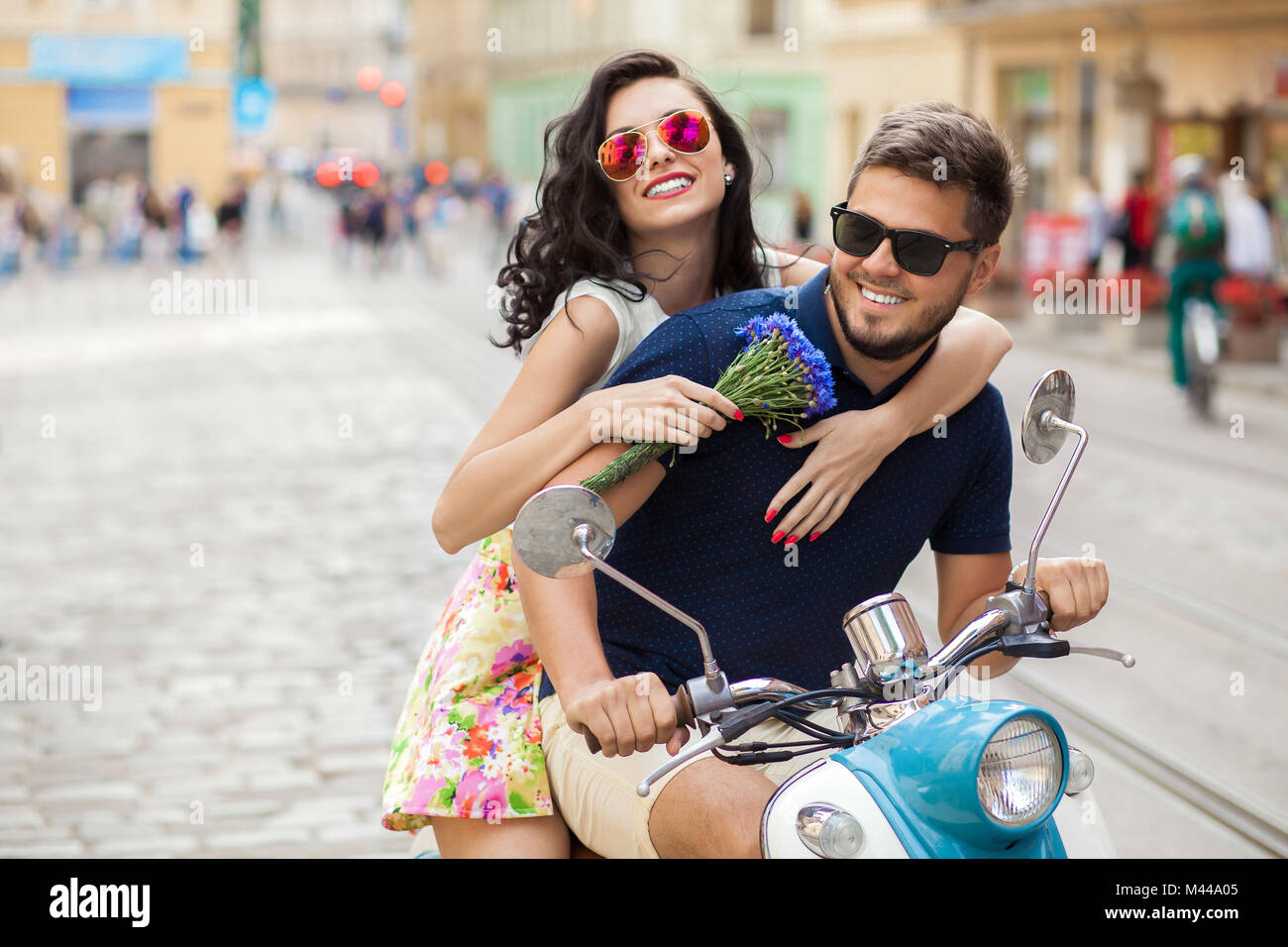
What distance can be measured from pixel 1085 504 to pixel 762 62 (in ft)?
119

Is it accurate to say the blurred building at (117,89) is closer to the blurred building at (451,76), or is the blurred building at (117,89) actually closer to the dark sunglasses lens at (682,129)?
the blurred building at (451,76)

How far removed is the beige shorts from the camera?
2346 mm

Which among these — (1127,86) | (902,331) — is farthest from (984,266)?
(1127,86)

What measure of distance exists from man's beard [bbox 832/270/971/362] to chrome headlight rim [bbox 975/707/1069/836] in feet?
2.33

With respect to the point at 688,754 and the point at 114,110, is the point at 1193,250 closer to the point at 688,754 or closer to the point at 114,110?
the point at 688,754

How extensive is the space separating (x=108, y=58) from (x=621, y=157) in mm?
46179

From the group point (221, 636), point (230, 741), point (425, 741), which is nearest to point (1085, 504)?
point (221, 636)

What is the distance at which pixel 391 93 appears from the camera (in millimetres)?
30047

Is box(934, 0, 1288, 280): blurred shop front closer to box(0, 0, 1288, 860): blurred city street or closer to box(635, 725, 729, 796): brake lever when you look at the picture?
box(0, 0, 1288, 860): blurred city street

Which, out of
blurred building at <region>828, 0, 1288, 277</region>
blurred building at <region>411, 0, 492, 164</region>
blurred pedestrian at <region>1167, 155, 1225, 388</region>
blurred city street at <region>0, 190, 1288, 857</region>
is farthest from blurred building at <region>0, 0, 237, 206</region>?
blurred pedestrian at <region>1167, 155, 1225, 388</region>

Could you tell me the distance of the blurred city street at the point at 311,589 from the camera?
17.0 ft

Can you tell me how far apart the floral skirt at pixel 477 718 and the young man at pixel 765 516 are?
6 centimetres
